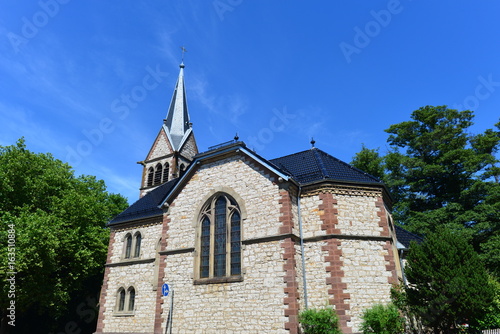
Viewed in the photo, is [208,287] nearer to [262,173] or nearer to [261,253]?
[261,253]

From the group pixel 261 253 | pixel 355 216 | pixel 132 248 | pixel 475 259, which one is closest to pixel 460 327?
pixel 475 259

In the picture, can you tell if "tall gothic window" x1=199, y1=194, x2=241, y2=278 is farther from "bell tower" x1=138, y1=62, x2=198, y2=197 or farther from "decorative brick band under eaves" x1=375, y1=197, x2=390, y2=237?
"bell tower" x1=138, y1=62, x2=198, y2=197

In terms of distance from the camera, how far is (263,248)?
15352mm

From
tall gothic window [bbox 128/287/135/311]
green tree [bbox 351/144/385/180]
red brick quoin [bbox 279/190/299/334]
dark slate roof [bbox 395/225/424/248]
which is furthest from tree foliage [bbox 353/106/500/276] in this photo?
tall gothic window [bbox 128/287/135/311]

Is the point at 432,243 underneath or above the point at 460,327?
above

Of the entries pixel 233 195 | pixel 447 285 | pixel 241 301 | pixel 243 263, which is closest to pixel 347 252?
pixel 447 285

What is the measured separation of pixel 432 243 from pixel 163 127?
107ft

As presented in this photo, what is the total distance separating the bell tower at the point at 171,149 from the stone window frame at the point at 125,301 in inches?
668

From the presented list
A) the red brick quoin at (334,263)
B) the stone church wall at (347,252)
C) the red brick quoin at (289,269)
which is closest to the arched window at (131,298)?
the red brick quoin at (289,269)

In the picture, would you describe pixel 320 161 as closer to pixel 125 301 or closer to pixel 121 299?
pixel 125 301

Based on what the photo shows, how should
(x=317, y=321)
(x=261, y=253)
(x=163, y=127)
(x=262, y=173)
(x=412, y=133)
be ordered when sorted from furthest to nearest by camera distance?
(x=163, y=127)
(x=412, y=133)
(x=262, y=173)
(x=261, y=253)
(x=317, y=321)

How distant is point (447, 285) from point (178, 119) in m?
34.3

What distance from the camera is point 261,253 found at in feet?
50.2

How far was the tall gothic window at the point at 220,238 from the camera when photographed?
1608cm
